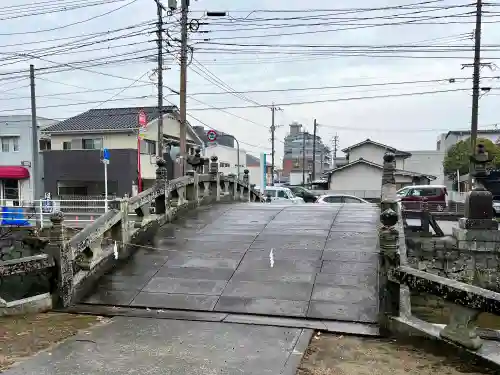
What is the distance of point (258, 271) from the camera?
292 inches

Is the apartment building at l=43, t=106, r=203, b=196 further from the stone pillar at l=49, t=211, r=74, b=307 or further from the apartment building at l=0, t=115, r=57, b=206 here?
the stone pillar at l=49, t=211, r=74, b=307

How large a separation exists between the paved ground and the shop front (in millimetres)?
27674

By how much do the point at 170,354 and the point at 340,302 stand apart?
2738 mm

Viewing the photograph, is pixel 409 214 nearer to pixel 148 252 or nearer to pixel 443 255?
pixel 443 255

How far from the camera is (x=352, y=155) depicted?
49.5 m

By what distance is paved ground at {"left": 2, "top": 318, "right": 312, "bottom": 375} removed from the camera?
4.28 metres

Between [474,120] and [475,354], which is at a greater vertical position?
[474,120]

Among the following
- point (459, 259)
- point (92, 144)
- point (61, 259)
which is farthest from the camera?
point (92, 144)

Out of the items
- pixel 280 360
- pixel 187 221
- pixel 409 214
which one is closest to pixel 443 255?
pixel 409 214

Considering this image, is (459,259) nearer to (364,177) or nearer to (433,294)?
(433,294)

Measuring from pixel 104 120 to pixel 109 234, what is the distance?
80.7ft

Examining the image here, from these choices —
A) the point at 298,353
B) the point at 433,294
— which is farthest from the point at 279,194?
the point at 298,353

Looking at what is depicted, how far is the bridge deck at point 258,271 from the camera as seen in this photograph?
6297 mm

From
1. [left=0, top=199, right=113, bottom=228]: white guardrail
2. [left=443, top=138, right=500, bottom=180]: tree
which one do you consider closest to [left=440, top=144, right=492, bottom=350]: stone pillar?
[left=0, top=199, right=113, bottom=228]: white guardrail
